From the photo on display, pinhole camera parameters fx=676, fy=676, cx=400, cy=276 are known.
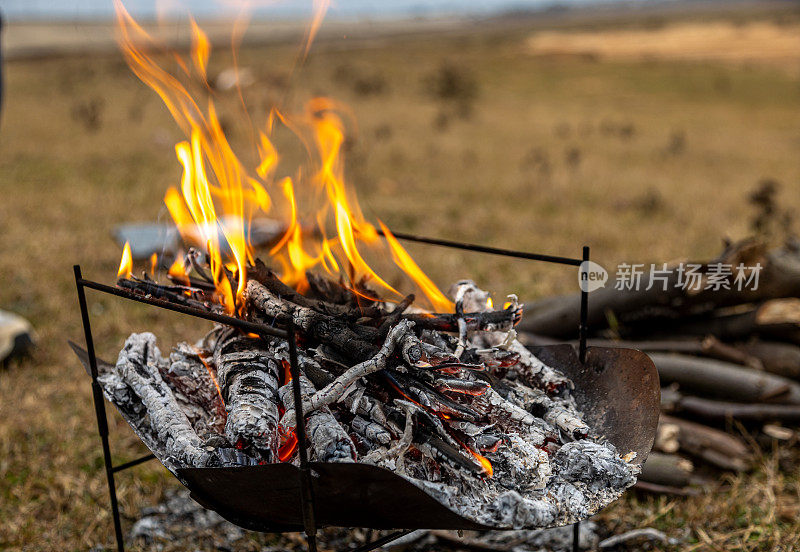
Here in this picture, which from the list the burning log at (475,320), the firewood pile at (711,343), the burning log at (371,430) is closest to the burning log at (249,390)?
the burning log at (371,430)

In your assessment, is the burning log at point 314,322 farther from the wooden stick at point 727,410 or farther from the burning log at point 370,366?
the wooden stick at point 727,410

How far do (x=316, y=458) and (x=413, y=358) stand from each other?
443mm

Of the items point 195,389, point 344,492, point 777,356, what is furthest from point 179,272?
point 777,356

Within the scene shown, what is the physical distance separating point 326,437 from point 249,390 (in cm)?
35

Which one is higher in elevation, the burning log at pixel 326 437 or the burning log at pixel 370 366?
the burning log at pixel 370 366

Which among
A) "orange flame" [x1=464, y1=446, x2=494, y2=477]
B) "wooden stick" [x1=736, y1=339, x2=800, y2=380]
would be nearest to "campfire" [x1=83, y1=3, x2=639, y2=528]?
"orange flame" [x1=464, y1=446, x2=494, y2=477]

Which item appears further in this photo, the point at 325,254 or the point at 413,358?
the point at 325,254

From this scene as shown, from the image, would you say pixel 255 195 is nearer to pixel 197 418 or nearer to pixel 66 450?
pixel 197 418

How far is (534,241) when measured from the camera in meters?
7.61

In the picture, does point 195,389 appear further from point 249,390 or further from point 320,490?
point 320,490

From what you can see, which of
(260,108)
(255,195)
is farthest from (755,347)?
(260,108)

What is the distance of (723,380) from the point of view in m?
3.89

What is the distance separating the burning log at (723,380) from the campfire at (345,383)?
5.37 feet

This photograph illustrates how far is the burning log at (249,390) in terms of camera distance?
6.71 ft
